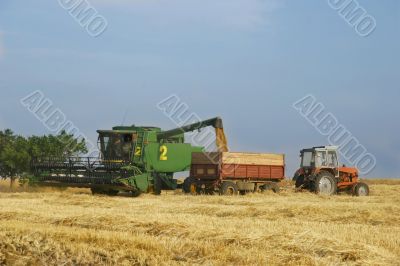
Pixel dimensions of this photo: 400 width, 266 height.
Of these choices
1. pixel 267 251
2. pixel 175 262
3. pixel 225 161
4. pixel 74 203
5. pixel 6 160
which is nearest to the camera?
pixel 175 262

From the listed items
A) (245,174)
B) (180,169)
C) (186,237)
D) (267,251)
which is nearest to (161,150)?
(180,169)

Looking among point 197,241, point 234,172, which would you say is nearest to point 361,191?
point 234,172

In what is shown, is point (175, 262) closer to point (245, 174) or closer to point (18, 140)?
point (245, 174)

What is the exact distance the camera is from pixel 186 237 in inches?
422

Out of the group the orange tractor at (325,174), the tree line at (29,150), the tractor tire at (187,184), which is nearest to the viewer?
the orange tractor at (325,174)

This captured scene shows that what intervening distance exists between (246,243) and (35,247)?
3.03 meters

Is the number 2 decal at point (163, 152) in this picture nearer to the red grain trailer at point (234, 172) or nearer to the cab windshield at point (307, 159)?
the red grain trailer at point (234, 172)

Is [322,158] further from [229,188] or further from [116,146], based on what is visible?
[116,146]

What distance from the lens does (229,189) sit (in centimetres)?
2481

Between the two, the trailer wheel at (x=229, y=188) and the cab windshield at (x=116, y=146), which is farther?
the cab windshield at (x=116, y=146)

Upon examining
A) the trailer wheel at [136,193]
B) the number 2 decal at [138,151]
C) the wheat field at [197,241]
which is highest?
the number 2 decal at [138,151]

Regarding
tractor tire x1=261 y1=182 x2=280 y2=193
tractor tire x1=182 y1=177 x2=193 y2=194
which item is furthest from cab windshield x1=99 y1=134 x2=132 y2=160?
tractor tire x1=261 y1=182 x2=280 y2=193

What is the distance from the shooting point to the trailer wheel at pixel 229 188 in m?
24.6

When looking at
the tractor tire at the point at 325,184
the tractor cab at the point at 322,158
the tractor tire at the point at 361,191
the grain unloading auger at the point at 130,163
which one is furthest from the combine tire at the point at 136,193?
the tractor tire at the point at 361,191
